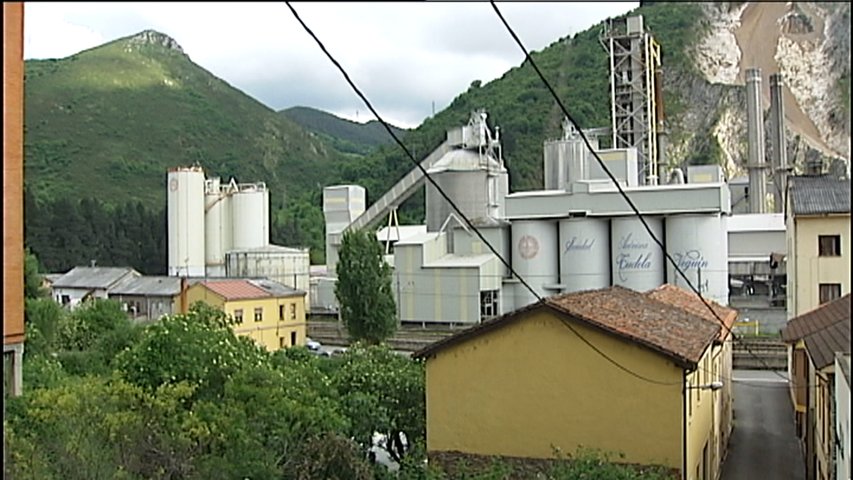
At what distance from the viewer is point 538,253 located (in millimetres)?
37531

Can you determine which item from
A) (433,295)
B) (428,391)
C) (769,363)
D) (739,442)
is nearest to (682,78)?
(433,295)

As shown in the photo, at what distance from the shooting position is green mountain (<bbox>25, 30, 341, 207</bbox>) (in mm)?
88375

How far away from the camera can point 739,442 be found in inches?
712

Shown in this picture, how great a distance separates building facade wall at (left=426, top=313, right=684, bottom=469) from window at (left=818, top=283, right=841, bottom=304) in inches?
611

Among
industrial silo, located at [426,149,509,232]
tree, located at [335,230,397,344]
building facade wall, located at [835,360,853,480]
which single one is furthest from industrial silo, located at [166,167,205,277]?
building facade wall, located at [835,360,853,480]

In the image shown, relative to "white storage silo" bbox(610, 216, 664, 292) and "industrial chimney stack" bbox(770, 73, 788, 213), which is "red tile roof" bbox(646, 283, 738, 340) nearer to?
"white storage silo" bbox(610, 216, 664, 292)

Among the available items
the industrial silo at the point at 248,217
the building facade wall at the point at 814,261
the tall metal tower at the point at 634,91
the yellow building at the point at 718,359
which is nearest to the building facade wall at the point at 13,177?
the yellow building at the point at 718,359

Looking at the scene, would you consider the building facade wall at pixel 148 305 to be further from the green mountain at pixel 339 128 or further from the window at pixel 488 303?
the green mountain at pixel 339 128

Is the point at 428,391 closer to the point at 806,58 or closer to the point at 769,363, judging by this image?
the point at 769,363

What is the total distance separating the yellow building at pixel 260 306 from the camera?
109 ft

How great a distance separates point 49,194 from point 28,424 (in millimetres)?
74995

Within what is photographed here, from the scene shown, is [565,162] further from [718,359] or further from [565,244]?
[718,359]

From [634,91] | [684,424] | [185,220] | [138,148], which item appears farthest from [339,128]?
[684,424]

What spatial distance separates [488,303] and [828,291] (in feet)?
56.7
